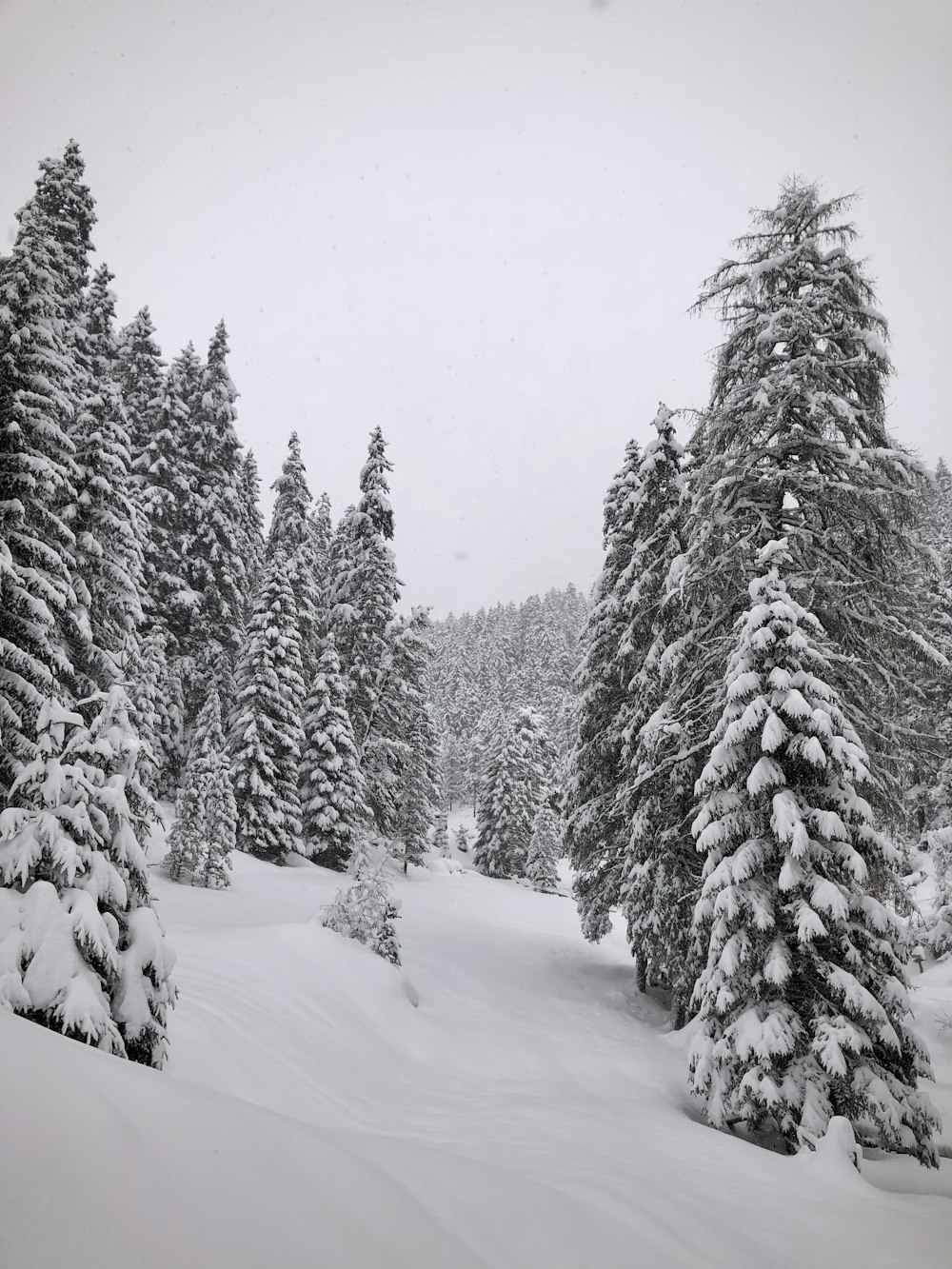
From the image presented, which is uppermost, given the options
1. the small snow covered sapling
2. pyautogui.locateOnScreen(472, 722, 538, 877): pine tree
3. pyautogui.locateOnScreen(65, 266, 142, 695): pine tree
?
pyautogui.locateOnScreen(65, 266, 142, 695): pine tree

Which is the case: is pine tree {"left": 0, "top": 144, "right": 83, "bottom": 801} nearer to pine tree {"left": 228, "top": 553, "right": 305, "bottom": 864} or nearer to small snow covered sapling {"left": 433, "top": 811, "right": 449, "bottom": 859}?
pine tree {"left": 228, "top": 553, "right": 305, "bottom": 864}

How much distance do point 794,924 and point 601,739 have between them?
29.2 feet

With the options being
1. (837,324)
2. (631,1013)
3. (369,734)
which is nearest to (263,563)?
(369,734)

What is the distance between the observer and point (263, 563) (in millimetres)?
36812

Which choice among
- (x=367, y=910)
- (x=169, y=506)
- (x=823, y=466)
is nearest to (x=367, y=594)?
(x=169, y=506)

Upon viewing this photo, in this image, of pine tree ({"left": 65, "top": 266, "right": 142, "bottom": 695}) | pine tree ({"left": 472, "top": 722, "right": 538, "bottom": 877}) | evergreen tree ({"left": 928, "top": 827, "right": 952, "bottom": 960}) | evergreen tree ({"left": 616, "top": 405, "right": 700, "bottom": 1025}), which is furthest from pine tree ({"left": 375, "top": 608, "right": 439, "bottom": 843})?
evergreen tree ({"left": 928, "top": 827, "right": 952, "bottom": 960})

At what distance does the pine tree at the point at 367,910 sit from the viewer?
11195 mm

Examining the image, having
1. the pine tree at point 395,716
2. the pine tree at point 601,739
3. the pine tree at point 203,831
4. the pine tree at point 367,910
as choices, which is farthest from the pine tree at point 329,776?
the pine tree at point 367,910

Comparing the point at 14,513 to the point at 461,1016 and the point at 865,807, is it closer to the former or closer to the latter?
the point at 461,1016

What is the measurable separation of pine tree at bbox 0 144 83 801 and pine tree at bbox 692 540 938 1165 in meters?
11.4

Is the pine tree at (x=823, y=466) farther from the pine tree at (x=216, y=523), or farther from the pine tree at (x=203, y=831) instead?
the pine tree at (x=216, y=523)

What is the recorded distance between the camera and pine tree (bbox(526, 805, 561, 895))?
1764 inches

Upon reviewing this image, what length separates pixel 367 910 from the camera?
1128 centimetres

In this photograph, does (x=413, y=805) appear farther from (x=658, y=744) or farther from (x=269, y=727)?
(x=658, y=744)
